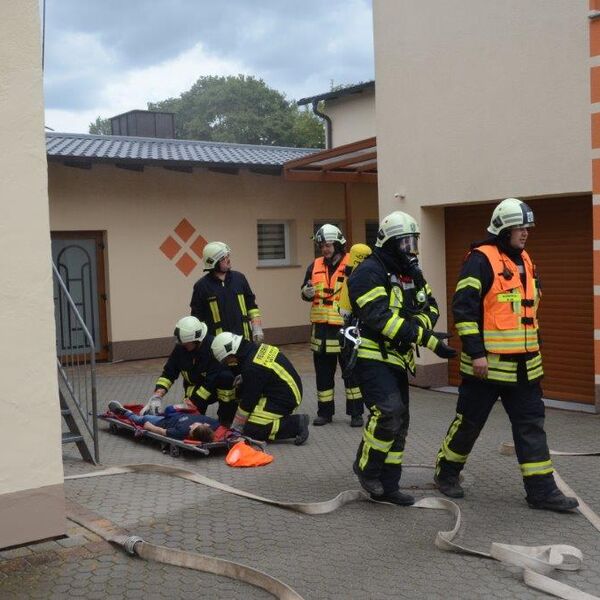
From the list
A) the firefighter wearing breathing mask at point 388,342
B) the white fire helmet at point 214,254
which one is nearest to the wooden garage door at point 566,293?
the white fire helmet at point 214,254

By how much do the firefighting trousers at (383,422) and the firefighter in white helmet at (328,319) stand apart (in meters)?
2.96

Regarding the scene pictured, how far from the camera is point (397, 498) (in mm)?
5867

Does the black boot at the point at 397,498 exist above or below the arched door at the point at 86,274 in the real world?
below

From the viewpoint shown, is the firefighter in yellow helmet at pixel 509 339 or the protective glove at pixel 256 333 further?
the protective glove at pixel 256 333

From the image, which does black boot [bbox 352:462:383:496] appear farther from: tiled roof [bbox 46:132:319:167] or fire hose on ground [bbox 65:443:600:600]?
tiled roof [bbox 46:132:319:167]

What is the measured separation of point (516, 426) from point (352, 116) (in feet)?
54.8

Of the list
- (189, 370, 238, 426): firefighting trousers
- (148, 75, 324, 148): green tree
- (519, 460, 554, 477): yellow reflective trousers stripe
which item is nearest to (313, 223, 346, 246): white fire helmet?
(189, 370, 238, 426): firefighting trousers

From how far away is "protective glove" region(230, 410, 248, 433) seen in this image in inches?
314

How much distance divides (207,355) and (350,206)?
9112 millimetres

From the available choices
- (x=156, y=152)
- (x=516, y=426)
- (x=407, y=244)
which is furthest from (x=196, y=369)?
(x=156, y=152)

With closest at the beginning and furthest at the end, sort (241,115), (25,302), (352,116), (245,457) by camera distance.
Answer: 1. (25,302)
2. (245,457)
3. (352,116)
4. (241,115)

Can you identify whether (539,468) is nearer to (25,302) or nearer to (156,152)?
(25,302)

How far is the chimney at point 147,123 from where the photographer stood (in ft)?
65.9

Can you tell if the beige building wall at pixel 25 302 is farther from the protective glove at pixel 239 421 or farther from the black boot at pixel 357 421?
the black boot at pixel 357 421
